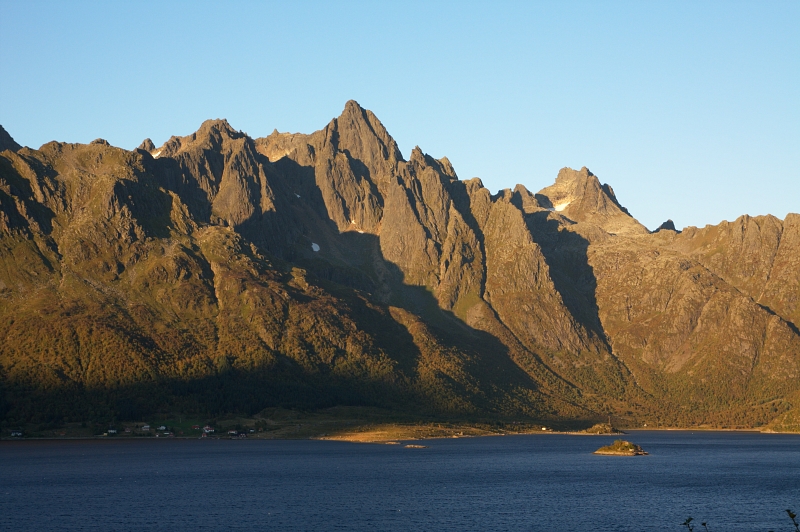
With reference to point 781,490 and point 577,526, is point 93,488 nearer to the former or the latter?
point 577,526

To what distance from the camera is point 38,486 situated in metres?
199

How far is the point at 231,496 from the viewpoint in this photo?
185 metres

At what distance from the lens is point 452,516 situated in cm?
16088

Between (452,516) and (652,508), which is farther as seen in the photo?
(652,508)

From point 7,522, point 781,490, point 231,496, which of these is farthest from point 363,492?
point 781,490

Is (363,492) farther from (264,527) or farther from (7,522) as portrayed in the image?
(7,522)

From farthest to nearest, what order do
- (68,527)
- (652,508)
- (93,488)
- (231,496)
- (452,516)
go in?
(93,488), (231,496), (652,508), (452,516), (68,527)

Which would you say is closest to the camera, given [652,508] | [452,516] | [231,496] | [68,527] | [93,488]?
[68,527]

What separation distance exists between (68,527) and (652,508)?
91.3 metres

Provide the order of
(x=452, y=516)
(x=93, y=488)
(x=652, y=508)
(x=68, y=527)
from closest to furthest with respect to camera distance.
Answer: (x=68, y=527) → (x=452, y=516) → (x=652, y=508) → (x=93, y=488)

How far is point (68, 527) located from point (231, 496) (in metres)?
39.7

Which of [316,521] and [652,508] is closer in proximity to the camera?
[316,521]

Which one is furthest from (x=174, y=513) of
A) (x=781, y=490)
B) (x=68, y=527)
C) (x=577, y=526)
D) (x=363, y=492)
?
(x=781, y=490)

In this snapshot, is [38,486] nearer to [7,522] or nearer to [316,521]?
[7,522]
